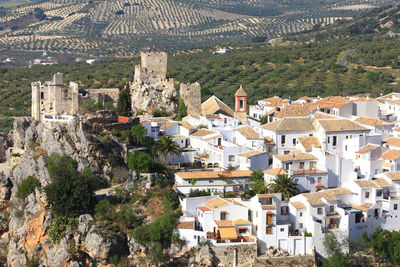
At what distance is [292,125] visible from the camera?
136ft

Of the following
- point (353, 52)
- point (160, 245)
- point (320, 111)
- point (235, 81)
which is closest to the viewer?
point (160, 245)

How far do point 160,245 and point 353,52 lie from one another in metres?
56.9

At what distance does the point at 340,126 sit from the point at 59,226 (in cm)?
1566

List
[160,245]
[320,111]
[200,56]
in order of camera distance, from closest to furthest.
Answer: [160,245], [320,111], [200,56]

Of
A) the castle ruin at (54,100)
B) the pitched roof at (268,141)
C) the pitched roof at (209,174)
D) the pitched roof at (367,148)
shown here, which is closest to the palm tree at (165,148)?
the pitched roof at (209,174)

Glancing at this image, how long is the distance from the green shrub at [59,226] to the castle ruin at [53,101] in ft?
28.7

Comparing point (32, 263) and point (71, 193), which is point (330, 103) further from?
point (32, 263)

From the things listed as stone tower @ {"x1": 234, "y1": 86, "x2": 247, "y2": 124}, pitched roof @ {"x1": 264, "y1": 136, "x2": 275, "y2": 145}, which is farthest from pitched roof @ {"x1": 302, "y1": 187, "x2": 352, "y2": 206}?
stone tower @ {"x1": 234, "y1": 86, "x2": 247, "y2": 124}

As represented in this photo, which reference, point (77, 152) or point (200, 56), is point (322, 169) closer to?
point (77, 152)

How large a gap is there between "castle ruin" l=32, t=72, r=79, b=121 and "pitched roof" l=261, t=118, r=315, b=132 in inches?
433

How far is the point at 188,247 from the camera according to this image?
3409 centimetres

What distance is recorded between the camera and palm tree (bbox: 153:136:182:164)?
40062 mm

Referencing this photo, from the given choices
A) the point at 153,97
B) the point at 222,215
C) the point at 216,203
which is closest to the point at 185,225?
the point at 222,215

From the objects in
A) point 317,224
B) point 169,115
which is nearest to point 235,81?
point 169,115
